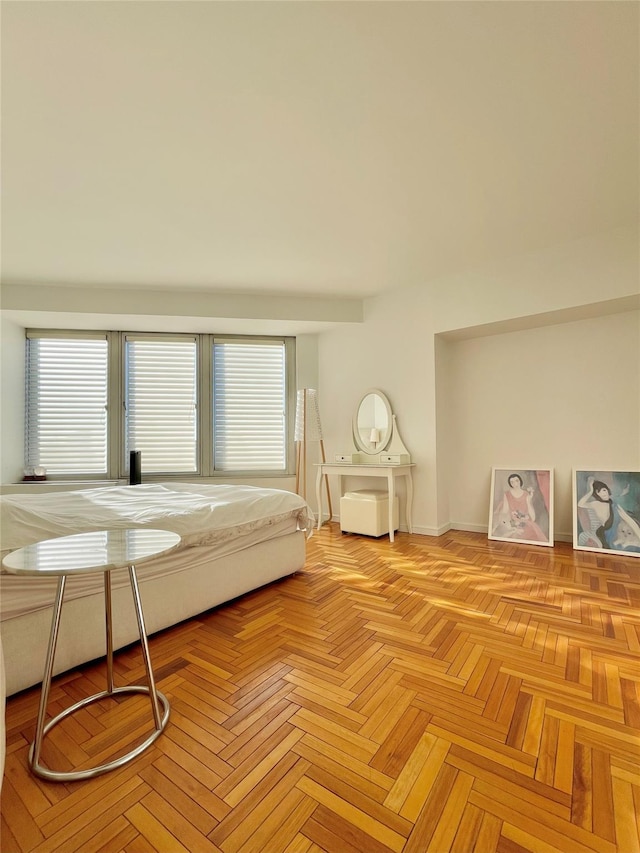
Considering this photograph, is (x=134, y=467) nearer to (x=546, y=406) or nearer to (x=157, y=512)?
(x=157, y=512)

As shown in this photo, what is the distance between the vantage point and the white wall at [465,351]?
11.5 feet

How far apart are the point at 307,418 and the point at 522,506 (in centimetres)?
246

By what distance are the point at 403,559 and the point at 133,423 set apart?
3.46 metres

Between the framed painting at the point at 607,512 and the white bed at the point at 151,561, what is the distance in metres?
2.55

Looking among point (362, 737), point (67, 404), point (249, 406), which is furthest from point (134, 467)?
point (362, 737)

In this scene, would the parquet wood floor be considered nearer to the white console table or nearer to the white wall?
the white console table

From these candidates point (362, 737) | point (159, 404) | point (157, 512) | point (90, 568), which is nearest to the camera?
point (90, 568)

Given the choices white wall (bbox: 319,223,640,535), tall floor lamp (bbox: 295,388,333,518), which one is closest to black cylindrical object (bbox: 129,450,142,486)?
tall floor lamp (bbox: 295,388,333,518)

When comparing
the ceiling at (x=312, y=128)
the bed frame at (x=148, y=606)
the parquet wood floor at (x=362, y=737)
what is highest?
the ceiling at (x=312, y=128)

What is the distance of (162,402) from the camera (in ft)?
16.6

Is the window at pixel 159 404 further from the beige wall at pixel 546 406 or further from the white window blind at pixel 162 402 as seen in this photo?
the beige wall at pixel 546 406

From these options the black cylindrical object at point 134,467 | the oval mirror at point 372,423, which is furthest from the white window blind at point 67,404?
the oval mirror at point 372,423

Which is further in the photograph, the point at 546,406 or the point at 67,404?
the point at 67,404

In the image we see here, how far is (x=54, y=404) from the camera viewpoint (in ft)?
15.8
